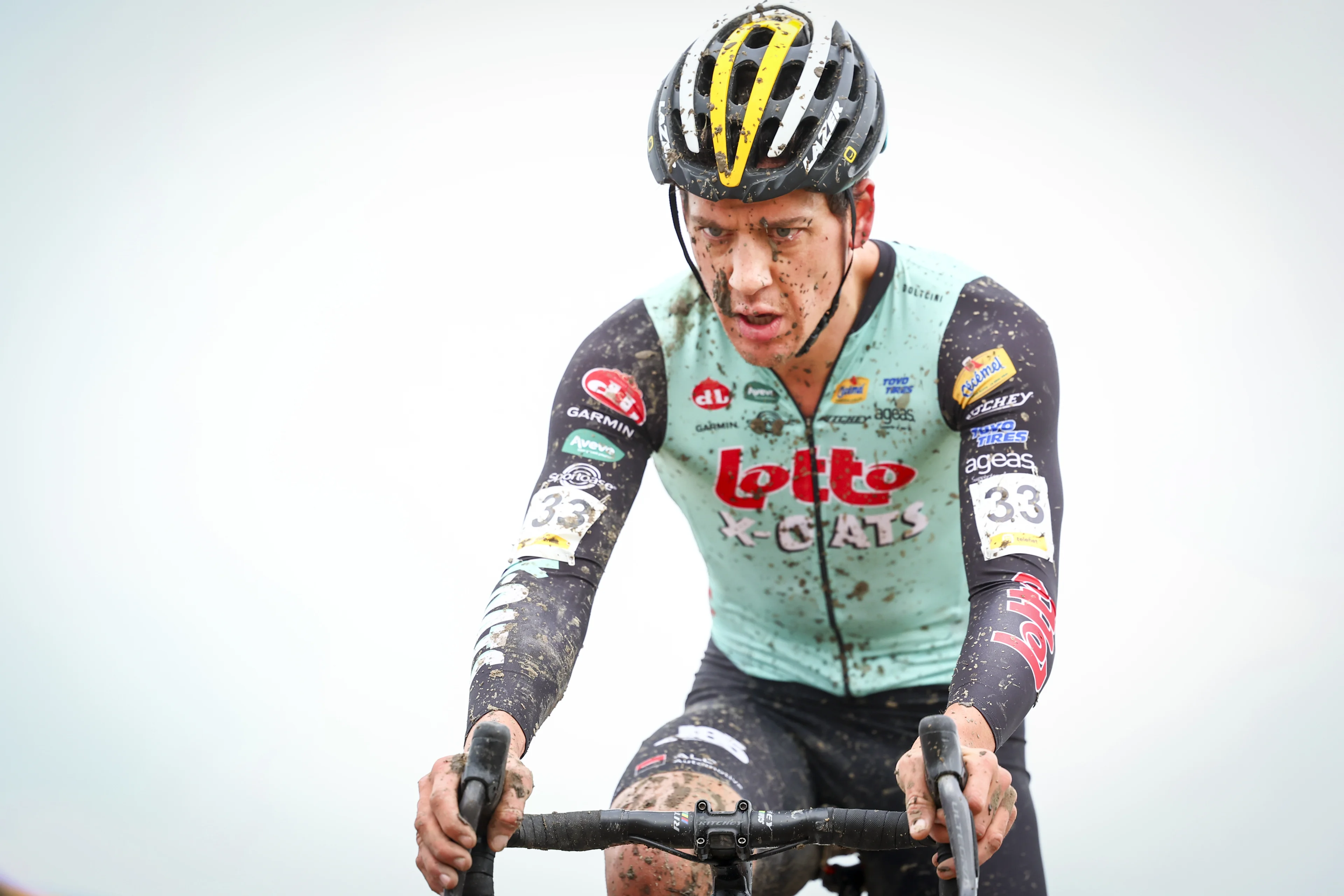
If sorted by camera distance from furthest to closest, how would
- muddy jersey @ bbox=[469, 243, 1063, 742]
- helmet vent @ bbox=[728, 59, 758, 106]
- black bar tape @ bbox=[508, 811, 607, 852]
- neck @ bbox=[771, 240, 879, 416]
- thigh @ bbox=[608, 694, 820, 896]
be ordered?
neck @ bbox=[771, 240, 879, 416] < helmet vent @ bbox=[728, 59, 758, 106] < muddy jersey @ bbox=[469, 243, 1063, 742] < thigh @ bbox=[608, 694, 820, 896] < black bar tape @ bbox=[508, 811, 607, 852]

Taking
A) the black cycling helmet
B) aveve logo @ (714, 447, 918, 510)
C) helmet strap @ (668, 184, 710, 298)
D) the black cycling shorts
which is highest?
the black cycling helmet

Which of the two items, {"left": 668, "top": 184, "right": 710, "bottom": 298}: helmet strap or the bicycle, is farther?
{"left": 668, "top": 184, "right": 710, "bottom": 298}: helmet strap

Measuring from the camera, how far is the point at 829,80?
98.8 inches

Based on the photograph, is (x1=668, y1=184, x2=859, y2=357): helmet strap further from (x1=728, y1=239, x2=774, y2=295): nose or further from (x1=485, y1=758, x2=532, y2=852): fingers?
(x1=485, y1=758, x2=532, y2=852): fingers

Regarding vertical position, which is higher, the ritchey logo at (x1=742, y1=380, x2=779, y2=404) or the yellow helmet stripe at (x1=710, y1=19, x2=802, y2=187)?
the yellow helmet stripe at (x1=710, y1=19, x2=802, y2=187)

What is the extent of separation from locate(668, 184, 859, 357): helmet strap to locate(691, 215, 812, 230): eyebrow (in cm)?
7

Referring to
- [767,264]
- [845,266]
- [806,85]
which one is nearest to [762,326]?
[767,264]

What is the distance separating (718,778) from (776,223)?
97 cm

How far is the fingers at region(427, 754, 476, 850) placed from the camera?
5.69ft

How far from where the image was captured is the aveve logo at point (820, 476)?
2689mm

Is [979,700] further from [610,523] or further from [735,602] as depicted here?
[735,602]

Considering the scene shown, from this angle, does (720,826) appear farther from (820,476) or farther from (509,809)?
(820,476)

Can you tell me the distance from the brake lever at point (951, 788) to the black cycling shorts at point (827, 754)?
2.41ft

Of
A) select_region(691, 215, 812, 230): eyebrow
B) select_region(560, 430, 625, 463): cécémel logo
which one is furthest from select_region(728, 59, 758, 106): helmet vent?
select_region(560, 430, 625, 463): cécémel logo
